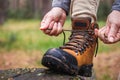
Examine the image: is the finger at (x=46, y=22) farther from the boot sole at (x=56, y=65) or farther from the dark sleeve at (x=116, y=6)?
the dark sleeve at (x=116, y=6)

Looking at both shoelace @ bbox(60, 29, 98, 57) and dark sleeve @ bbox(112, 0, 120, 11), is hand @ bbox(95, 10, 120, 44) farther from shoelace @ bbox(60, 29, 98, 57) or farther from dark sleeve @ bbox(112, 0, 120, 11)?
shoelace @ bbox(60, 29, 98, 57)

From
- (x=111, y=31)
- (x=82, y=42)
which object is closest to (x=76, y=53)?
(x=82, y=42)

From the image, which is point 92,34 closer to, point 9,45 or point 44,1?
point 9,45

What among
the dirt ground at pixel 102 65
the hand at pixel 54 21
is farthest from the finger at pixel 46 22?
the dirt ground at pixel 102 65

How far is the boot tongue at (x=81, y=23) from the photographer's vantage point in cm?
235

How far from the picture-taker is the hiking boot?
2.11m

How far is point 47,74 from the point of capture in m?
2.24

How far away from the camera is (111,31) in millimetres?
1993

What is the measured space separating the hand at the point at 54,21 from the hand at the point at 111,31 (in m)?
0.29

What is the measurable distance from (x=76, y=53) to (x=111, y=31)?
307 mm

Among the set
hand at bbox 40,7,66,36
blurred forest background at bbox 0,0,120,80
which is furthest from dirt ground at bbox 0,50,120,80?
hand at bbox 40,7,66,36

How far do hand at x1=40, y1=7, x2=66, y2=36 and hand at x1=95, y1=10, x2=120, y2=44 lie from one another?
290mm

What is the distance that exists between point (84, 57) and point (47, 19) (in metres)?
0.30

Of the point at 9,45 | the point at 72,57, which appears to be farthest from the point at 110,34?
the point at 9,45
